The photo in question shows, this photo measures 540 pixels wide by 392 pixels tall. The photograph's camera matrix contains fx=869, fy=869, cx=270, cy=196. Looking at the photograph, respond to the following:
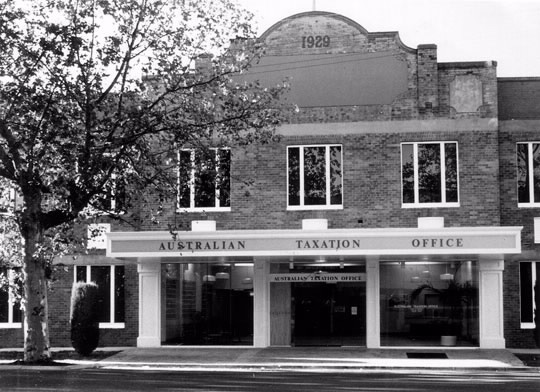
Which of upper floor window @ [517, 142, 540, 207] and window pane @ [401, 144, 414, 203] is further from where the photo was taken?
upper floor window @ [517, 142, 540, 207]

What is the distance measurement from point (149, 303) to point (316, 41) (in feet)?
31.1

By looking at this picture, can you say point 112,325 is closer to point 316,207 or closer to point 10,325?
point 10,325

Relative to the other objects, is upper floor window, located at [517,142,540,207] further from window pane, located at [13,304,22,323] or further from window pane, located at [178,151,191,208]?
window pane, located at [13,304,22,323]

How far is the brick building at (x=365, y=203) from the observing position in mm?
25438

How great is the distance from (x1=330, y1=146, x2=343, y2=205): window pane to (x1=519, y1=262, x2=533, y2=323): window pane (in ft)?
19.1

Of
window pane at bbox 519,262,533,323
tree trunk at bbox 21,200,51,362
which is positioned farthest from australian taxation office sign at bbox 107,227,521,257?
tree trunk at bbox 21,200,51,362

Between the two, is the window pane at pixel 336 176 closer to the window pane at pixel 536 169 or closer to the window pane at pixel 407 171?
the window pane at pixel 407 171

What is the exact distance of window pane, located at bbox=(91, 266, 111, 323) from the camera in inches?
1092

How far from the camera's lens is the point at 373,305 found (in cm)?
2580

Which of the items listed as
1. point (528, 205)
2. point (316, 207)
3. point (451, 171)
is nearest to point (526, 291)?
point (528, 205)

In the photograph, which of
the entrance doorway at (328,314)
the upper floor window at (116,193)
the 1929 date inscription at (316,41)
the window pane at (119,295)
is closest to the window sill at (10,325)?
the window pane at (119,295)

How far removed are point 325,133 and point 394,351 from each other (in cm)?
673

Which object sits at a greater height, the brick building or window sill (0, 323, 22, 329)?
the brick building

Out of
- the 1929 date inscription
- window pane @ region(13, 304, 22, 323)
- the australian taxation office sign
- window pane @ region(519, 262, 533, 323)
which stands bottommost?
window pane @ region(13, 304, 22, 323)
